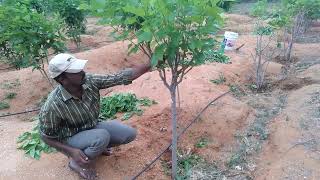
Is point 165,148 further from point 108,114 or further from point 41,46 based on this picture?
point 41,46

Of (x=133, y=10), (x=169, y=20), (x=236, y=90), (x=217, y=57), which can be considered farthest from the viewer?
(x=217, y=57)

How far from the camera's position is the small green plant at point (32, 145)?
12.1 ft

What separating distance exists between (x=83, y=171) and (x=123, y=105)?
1.48 metres

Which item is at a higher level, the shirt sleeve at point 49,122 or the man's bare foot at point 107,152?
the shirt sleeve at point 49,122

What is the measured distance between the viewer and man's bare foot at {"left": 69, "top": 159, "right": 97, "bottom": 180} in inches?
129

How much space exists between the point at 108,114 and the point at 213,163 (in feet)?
4.92

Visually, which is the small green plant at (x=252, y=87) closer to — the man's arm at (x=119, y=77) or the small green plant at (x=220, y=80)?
the small green plant at (x=220, y=80)

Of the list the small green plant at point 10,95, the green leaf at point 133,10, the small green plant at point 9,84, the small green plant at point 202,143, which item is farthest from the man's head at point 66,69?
the small green plant at point 9,84

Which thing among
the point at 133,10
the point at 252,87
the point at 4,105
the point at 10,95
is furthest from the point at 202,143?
the point at 10,95

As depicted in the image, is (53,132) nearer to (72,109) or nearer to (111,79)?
(72,109)

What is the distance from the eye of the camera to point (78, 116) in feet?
10.4

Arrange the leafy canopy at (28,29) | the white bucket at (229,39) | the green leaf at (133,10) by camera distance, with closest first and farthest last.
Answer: the green leaf at (133,10) → the leafy canopy at (28,29) → the white bucket at (229,39)

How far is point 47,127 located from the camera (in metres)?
3.04

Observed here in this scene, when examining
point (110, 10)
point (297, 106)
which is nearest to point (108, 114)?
point (110, 10)
